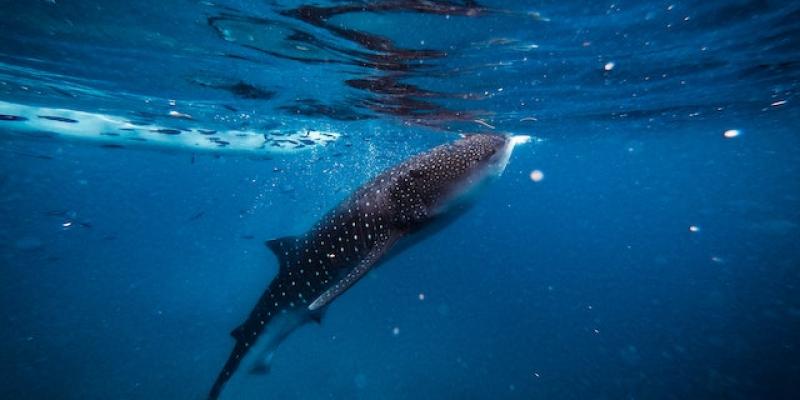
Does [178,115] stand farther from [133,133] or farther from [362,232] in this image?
[362,232]

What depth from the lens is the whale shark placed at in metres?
3.94

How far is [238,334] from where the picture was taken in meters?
5.23

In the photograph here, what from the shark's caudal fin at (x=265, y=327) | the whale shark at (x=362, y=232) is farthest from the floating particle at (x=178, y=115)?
the whale shark at (x=362, y=232)

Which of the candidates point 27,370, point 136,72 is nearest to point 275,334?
point 136,72

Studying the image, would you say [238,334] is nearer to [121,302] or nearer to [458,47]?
[458,47]

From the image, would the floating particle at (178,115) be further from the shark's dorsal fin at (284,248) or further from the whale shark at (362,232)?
the whale shark at (362,232)

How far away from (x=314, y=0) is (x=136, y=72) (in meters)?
7.83

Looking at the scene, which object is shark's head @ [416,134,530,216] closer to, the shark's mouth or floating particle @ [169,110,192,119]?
floating particle @ [169,110,192,119]

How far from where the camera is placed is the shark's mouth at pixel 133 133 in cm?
1798

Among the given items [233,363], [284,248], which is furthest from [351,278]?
[233,363]

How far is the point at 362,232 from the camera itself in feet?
14.2

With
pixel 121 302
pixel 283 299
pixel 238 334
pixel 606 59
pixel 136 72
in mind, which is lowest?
pixel 121 302

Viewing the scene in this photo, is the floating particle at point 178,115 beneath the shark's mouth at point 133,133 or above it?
above

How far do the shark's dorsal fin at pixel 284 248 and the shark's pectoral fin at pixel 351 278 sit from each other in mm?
1455
